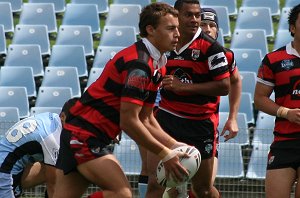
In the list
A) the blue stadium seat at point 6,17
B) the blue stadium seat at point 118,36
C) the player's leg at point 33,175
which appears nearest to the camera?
the player's leg at point 33,175

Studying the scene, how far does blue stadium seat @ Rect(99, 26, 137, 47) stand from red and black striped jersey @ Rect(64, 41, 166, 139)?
694cm

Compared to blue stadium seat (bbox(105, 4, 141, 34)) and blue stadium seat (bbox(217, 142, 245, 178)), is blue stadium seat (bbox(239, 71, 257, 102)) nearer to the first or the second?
blue stadium seat (bbox(217, 142, 245, 178))

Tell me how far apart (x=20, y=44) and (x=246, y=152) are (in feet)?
15.7

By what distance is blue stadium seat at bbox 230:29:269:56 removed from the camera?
1413 cm

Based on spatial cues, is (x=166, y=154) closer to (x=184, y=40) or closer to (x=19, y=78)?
(x=184, y=40)

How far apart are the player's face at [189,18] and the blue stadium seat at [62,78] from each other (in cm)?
498

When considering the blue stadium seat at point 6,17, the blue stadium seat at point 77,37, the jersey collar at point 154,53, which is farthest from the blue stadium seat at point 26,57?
the jersey collar at point 154,53

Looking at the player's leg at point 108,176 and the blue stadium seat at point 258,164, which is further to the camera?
the blue stadium seat at point 258,164

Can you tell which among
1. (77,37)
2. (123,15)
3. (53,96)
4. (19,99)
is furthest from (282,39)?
(19,99)

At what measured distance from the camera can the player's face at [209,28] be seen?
9.16 metres

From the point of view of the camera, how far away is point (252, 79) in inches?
504

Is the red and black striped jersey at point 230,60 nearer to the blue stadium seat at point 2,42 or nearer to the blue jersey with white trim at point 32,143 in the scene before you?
the blue jersey with white trim at point 32,143

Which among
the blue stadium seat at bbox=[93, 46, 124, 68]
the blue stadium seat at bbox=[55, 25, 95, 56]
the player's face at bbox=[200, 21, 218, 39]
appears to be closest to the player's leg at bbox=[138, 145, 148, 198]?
the player's face at bbox=[200, 21, 218, 39]

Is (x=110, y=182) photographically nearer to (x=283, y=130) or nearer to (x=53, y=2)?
(x=283, y=130)
